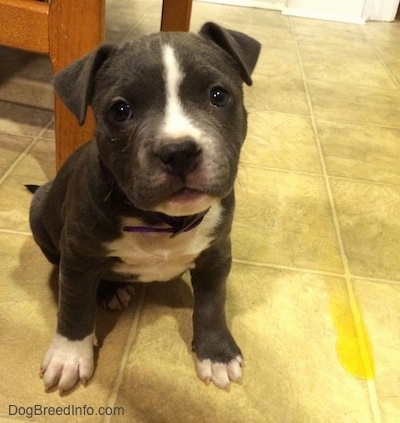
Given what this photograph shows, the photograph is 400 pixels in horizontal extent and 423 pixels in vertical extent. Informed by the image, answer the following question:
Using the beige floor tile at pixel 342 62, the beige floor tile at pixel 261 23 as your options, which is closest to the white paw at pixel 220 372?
the beige floor tile at pixel 342 62

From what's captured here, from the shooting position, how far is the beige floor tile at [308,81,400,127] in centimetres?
290

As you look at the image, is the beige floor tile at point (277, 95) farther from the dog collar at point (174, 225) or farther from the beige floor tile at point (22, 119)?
the dog collar at point (174, 225)

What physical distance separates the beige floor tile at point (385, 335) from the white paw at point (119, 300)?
2.32ft

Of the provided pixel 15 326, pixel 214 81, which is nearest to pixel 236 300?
pixel 15 326

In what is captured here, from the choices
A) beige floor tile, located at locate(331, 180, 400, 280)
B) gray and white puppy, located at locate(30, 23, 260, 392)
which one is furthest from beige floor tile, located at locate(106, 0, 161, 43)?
gray and white puppy, located at locate(30, 23, 260, 392)

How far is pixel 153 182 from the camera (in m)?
1.04

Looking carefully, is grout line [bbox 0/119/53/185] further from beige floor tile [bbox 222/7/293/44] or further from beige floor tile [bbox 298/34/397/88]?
beige floor tile [bbox 222/7/293/44]

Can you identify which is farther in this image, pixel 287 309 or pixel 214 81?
pixel 287 309

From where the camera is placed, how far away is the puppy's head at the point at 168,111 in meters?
1.04

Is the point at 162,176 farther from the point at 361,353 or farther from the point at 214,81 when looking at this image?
the point at 361,353

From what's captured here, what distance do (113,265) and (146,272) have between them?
9 cm

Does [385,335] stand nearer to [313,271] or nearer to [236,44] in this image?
[313,271]

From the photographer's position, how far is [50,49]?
1781 mm

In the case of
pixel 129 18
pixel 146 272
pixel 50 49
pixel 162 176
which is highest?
pixel 162 176
